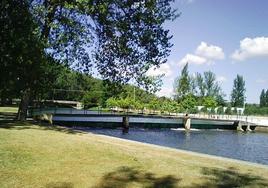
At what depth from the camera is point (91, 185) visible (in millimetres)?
8719

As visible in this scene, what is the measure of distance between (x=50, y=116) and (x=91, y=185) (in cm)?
4106

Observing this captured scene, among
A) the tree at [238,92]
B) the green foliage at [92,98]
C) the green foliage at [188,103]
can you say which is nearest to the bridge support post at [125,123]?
the green foliage at [188,103]

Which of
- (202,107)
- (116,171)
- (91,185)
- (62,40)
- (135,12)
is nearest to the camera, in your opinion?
(91,185)

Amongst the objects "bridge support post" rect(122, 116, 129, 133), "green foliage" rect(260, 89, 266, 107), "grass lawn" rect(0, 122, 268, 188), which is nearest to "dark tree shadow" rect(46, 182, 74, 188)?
"grass lawn" rect(0, 122, 268, 188)

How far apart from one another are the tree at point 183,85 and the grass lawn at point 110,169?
290 feet

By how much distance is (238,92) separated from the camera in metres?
120

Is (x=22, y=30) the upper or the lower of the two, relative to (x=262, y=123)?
upper

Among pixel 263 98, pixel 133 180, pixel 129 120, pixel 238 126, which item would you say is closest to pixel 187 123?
pixel 129 120

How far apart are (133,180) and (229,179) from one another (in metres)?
2.40

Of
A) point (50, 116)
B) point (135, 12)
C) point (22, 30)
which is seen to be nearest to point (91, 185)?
point (22, 30)

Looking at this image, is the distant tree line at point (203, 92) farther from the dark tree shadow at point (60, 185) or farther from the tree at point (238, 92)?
the dark tree shadow at point (60, 185)

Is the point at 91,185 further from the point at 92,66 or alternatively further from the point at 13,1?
the point at 92,66

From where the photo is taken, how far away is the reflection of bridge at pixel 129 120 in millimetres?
53656

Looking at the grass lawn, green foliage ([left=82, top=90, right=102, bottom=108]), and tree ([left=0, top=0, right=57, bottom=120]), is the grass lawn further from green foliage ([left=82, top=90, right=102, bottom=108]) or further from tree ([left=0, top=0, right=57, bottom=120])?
green foliage ([left=82, top=90, right=102, bottom=108])
